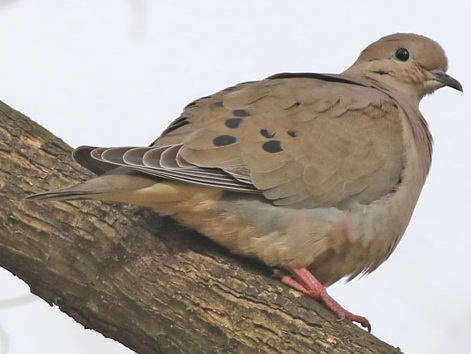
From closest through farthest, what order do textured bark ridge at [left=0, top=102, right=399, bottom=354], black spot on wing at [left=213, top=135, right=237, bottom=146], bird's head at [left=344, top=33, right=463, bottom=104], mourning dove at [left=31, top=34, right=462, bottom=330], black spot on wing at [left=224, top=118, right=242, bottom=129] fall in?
1. textured bark ridge at [left=0, top=102, right=399, bottom=354]
2. mourning dove at [left=31, top=34, right=462, bottom=330]
3. black spot on wing at [left=213, top=135, right=237, bottom=146]
4. black spot on wing at [left=224, top=118, right=242, bottom=129]
5. bird's head at [left=344, top=33, right=463, bottom=104]

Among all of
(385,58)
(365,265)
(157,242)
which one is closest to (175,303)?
(157,242)

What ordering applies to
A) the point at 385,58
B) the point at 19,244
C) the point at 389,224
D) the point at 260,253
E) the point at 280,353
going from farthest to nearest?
the point at 385,58, the point at 389,224, the point at 260,253, the point at 19,244, the point at 280,353

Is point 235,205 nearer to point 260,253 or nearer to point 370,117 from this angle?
point 260,253

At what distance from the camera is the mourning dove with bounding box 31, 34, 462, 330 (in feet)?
11.4

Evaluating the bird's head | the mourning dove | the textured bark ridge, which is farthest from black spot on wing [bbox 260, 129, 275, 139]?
the bird's head

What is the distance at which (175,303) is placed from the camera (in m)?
3.29

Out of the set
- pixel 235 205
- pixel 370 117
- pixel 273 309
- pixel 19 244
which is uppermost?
pixel 370 117

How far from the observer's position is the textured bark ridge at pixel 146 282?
324 cm

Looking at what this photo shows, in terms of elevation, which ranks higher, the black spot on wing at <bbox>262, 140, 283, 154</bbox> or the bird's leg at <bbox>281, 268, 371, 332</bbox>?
the black spot on wing at <bbox>262, 140, 283, 154</bbox>

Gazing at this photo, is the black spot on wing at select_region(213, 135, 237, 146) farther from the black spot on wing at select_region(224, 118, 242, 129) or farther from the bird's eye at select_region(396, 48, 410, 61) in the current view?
the bird's eye at select_region(396, 48, 410, 61)

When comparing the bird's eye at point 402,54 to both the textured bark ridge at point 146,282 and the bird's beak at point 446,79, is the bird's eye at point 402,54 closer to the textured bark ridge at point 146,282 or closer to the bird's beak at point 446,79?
the bird's beak at point 446,79

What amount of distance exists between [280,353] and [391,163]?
114 centimetres

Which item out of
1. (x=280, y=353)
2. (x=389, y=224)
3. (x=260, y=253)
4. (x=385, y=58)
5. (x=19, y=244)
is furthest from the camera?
(x=385, y=58)

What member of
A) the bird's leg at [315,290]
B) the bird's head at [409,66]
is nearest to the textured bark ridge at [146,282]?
the bird's leg at [315,290]
